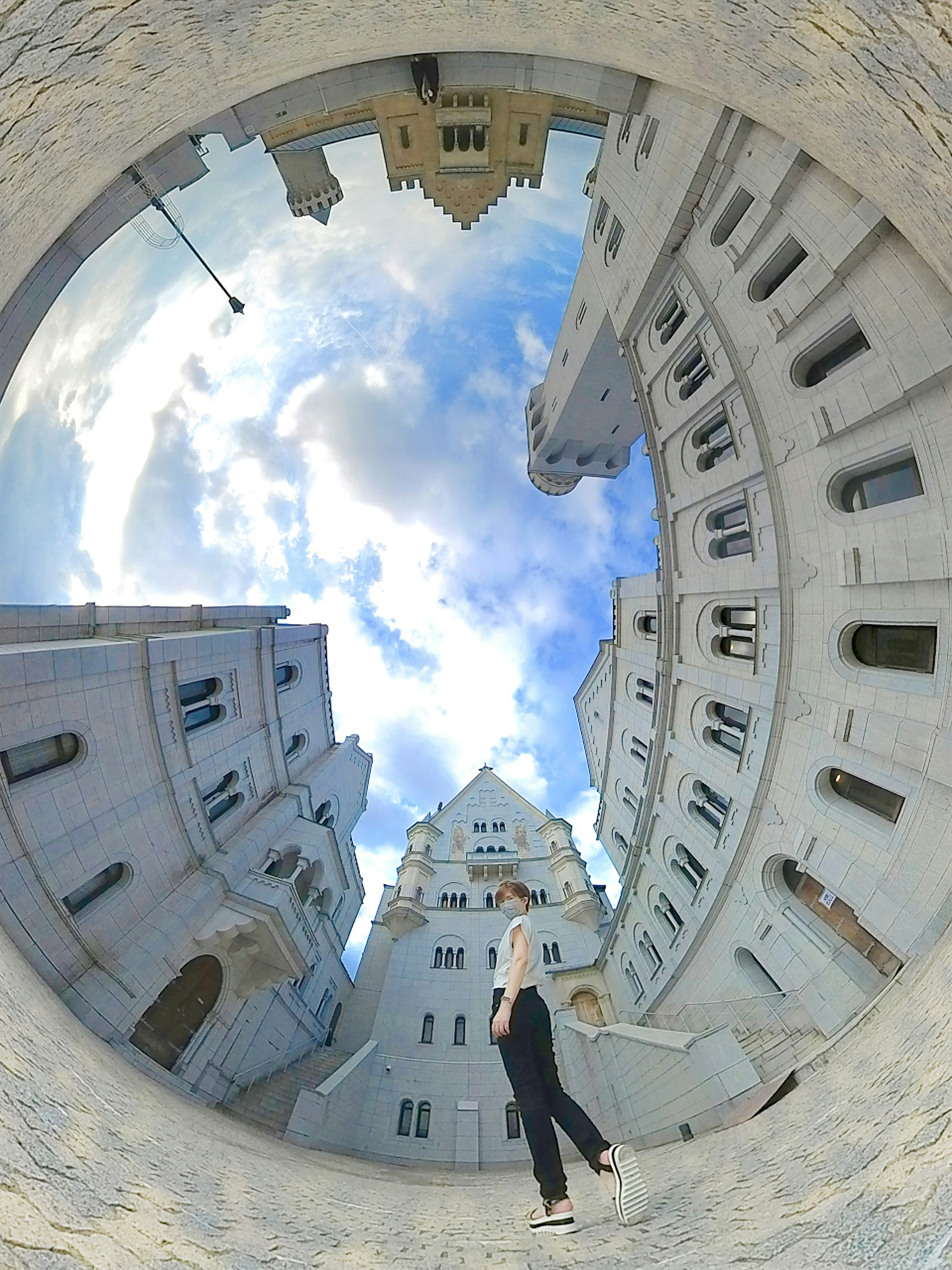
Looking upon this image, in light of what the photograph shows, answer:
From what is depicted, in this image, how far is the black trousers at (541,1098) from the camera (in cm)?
397

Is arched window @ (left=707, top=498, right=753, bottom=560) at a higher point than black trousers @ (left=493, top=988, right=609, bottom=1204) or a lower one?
higher

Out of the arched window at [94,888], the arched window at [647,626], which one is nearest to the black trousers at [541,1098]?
the arched window at [94,888]

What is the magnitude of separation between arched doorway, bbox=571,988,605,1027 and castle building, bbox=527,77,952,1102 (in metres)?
5.81

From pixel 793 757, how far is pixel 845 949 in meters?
3.99

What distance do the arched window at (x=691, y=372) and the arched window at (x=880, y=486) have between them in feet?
19.2

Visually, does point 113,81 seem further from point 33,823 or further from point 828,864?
point 828,864

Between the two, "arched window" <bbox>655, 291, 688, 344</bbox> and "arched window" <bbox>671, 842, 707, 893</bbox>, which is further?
"arched window" <bbox>671, 842, 707, 893</bbox>

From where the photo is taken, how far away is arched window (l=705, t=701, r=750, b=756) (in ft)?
43.0

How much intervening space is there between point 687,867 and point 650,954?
488 centimetres

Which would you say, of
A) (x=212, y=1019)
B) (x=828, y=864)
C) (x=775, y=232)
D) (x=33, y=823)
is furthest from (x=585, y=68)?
(x=212, y=1019)

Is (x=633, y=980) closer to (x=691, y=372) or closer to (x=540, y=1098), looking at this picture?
(x=540, y=1098)

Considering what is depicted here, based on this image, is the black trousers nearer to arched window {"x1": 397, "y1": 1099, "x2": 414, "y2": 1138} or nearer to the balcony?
arched window {"x1": 397, "y1": 1099, "x2": 414, "y2": 1138}

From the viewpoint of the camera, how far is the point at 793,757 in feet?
36.7

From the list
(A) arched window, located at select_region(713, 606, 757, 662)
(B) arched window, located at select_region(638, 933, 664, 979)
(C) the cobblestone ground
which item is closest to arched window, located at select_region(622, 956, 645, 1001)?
(B) arched window, located at select_region(638, 933, 664, 979)
